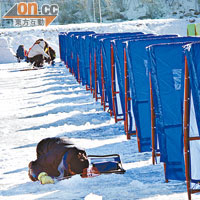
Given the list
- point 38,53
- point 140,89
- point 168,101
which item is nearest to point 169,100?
point 168,101

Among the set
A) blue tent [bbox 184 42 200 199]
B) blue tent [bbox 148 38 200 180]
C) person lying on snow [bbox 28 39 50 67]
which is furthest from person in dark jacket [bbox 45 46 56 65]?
blue tent [bbox 184 42 200 199]

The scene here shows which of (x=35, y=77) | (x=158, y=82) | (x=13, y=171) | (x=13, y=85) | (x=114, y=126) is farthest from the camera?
Result: (x=35, y=77)

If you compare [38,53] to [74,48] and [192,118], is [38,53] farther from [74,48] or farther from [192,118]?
[192,118]

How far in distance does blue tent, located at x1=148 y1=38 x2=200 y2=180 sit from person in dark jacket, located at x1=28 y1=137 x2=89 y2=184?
3.34 feet

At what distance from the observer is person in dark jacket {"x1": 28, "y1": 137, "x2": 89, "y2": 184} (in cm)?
682

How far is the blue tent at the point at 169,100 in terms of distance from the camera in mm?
6449

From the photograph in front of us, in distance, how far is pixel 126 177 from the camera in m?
6.96

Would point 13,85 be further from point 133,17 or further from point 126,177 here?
point 133,17

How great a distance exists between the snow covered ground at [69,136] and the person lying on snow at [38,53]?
203 inches

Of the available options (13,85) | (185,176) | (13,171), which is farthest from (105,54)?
(13,85)

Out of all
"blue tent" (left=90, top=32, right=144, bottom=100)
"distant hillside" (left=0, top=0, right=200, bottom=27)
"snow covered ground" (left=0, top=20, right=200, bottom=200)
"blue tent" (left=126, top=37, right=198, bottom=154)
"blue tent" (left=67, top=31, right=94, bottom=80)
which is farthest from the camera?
"distant hillside" (left=0, top=0, right=200, bottom=27)

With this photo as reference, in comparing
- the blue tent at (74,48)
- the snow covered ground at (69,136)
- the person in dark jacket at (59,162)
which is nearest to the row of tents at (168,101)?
the snow covered ground at (69,136)

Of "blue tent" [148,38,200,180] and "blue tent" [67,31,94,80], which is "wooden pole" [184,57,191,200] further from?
"blue tent" [67,31,94,80]

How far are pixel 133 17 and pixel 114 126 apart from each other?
62.9m
